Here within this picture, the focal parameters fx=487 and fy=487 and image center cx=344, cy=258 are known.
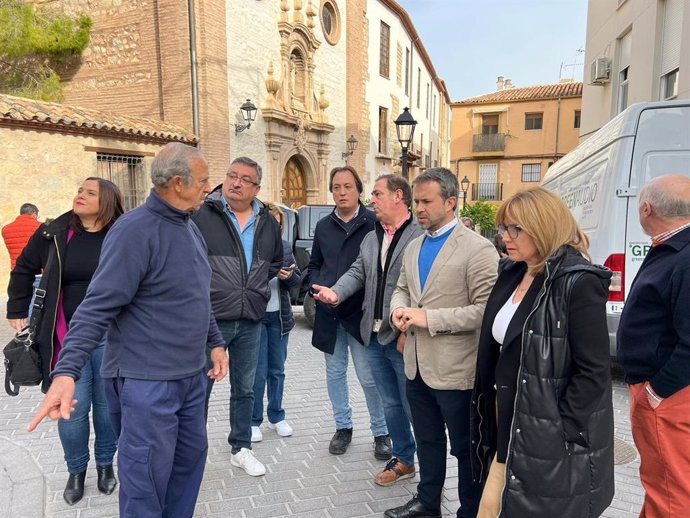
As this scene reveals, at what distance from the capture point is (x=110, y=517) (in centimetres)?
291

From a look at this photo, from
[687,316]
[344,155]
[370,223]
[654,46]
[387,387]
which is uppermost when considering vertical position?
[654,46]

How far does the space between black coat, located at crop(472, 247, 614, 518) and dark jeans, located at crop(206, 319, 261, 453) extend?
207 centimetres

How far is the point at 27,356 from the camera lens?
2.94m

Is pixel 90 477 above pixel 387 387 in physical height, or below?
below

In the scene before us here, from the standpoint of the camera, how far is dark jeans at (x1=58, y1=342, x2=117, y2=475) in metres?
3.06

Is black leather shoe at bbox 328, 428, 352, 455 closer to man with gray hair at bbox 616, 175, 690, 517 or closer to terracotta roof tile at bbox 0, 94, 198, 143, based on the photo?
man with gray hair at bbox 616, 175, 690, 517

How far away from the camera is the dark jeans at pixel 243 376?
11.4 feet

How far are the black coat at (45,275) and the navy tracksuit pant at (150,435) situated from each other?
0.98 metres

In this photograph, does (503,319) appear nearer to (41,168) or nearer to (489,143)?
(41,168)

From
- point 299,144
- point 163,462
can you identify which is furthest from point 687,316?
point 299,144

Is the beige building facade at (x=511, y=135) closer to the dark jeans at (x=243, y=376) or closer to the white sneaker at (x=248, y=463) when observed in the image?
the dark jeans at (x=243, y=376)

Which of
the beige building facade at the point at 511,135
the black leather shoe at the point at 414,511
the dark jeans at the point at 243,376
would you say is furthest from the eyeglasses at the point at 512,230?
the beige building facade at the point at 511,135

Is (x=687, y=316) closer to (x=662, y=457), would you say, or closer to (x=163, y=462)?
(x=662, y=457)

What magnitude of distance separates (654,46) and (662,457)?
11.4 m
